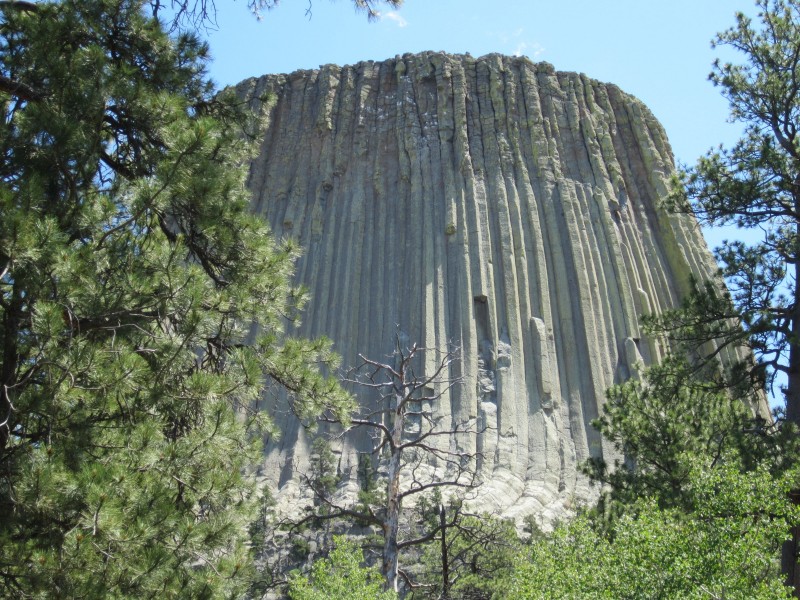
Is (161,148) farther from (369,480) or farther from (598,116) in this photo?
(598,116)

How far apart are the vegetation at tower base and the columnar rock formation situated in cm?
1803

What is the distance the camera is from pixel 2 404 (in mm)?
4789

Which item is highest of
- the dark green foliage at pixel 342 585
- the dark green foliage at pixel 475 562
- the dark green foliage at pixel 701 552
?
the dark green foliage at pixel 475 562

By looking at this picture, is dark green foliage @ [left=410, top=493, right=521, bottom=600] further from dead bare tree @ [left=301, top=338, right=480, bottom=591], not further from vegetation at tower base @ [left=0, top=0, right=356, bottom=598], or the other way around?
Answer: vegetation at tower base @ [left=0, top=0, right=356, bottom=598]

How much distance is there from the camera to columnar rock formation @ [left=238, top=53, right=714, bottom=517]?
1054 inches

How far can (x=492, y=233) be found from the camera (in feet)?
101

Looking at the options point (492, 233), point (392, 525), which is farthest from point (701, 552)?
point (492, 233)

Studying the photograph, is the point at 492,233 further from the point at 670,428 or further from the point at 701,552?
the point at 701,552

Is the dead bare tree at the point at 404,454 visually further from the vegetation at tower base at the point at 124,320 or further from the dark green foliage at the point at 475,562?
the vegetation at tower base at the point at 124,320

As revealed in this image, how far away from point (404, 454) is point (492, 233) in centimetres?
1015

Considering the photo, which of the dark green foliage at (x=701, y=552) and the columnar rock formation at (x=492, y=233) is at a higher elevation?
the columnar rock formation at (x=492, y=233)

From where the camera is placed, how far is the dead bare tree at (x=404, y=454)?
32.9ft

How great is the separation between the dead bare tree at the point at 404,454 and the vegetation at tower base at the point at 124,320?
3066mm

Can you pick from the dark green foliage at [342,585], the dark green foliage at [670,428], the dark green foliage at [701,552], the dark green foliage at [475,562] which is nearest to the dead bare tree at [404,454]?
the dark green foliage at [342,585]
